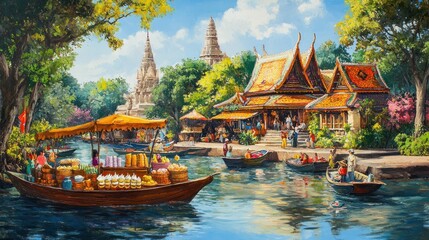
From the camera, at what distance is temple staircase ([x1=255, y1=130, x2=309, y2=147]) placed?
1389 inches

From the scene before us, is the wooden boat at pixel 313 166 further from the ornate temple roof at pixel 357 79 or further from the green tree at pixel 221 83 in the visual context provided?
the green tree at pixel 221 83

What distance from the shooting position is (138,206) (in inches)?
635

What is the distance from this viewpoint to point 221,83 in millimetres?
46750

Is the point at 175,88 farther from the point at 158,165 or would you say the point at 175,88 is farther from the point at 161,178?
the point at 161,178

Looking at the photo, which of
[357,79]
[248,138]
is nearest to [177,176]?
[248,138]

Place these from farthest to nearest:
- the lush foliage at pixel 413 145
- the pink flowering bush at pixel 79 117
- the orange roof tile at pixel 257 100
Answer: the pink flowering bush at pixel 79 117, the orange roof tile at pixel 257 100, the lush foliage at pixel 413 145

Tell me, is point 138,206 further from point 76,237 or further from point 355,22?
point 355,22

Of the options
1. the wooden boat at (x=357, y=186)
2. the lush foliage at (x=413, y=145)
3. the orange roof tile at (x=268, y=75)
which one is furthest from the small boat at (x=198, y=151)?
the wooden boat at (x=357, y=186)

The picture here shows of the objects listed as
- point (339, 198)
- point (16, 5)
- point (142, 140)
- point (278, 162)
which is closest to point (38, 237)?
point (16, 5)

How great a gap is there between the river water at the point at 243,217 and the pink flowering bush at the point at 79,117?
139 feet

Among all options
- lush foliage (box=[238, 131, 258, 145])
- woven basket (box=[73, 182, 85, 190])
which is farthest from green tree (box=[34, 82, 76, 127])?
woven basket (box=[73, 182, 85, 190])

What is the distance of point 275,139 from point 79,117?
103 ft

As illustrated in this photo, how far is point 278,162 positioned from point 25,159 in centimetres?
1291

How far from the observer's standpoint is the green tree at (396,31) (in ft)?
89.1
